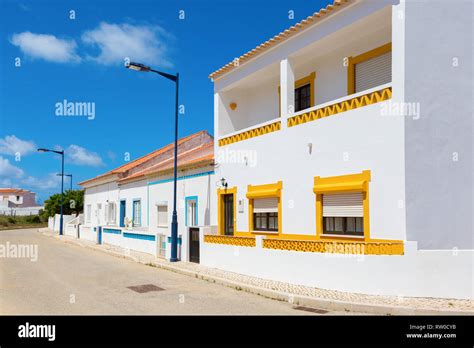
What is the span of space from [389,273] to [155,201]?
15.9 meters

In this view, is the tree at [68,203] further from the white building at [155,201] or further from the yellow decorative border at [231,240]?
the yellow decorative border at [231,240]

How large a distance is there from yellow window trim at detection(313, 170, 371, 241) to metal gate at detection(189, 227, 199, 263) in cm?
512

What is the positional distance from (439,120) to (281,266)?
502 cm

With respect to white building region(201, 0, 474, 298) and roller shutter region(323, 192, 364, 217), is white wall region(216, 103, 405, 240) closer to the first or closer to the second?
white building region(201, 0, 474, 298)

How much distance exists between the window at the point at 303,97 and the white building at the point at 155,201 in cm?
434

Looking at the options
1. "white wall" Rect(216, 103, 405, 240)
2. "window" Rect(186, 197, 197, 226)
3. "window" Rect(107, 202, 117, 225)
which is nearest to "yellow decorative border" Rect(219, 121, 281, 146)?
"white wall" Rect(216, 103, 405, 240)

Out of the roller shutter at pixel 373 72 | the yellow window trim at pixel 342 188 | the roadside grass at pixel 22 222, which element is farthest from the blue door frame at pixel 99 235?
the roadside grass at pixel 22 222

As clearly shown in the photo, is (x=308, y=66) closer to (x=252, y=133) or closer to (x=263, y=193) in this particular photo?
(x=252, y=133)

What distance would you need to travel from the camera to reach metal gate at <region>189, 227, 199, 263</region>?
16016 millimetres

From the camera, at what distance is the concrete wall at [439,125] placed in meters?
10.1

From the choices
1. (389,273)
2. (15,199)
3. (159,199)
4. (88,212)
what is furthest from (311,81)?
(15,199)

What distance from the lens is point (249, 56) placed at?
1543 centimetres
